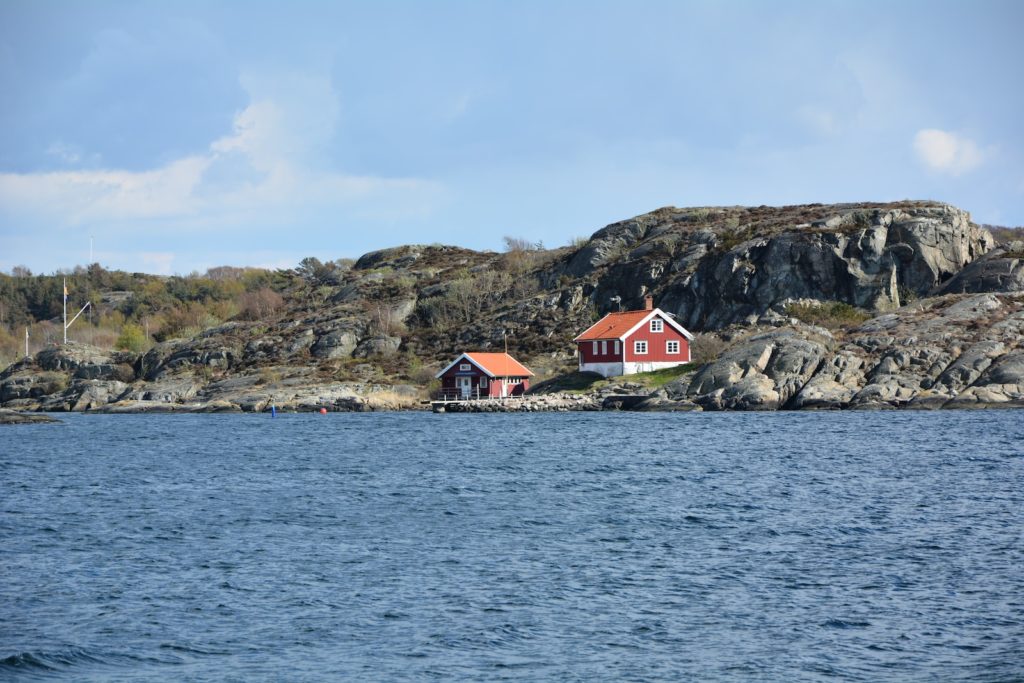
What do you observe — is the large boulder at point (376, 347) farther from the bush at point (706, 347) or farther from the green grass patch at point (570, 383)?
the bush at point (706, 347)

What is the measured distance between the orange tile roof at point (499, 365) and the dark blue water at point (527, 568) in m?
41.5

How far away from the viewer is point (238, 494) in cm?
3136

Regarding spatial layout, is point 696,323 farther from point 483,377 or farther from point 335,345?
point 335,345

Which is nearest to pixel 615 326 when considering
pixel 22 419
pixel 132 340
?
pixel 22 419

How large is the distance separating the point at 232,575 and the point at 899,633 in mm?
11690

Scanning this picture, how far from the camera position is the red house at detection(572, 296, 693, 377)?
7969cm

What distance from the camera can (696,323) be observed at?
93.1m

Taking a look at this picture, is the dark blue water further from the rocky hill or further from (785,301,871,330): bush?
(785,301,871,330): bush

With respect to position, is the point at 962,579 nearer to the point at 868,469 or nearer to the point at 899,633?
the point at 899,633

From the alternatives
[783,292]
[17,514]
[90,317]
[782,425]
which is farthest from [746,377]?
[90,317]

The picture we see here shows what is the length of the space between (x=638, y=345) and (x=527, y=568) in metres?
61.1

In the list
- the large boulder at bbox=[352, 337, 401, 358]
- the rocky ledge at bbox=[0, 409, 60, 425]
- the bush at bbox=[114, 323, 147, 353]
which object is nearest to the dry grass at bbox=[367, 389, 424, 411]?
the large boulder at bbox=[352, 337, 401, 358]

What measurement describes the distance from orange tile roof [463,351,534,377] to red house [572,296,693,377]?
234 inches

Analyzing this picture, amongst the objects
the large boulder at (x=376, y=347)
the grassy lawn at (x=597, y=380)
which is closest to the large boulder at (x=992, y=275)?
the grassy lawn at (x=597, y=380)
